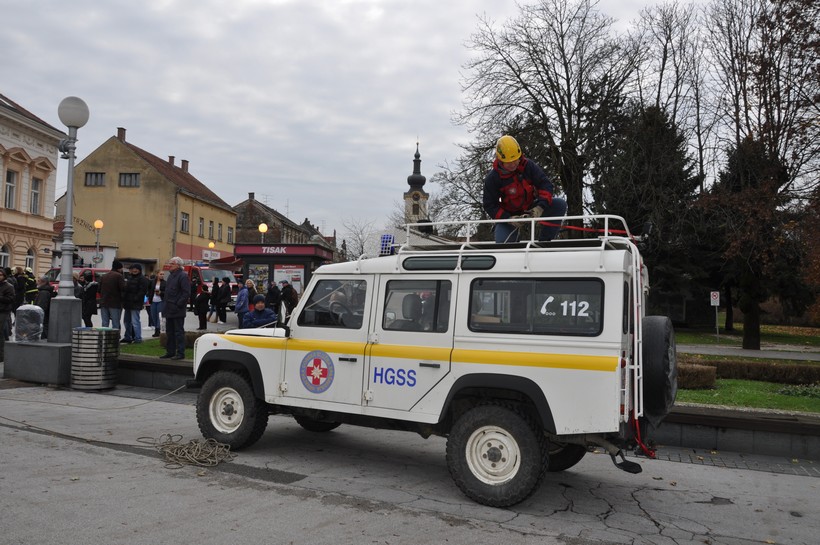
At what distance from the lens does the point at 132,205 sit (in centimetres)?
5206

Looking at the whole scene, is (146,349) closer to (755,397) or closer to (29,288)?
(29,288)

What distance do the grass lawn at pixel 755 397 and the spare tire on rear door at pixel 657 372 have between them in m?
4.23

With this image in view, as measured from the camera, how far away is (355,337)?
607 cm

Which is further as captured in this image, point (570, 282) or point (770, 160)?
point (770, 160)

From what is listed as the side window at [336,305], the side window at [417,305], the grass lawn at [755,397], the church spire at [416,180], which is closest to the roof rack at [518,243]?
the side window at [417,305]

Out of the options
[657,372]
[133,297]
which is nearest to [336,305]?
[657,372]

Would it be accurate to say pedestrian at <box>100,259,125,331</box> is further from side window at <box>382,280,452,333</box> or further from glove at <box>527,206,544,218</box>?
glove at <box>527,206,544,218</box>

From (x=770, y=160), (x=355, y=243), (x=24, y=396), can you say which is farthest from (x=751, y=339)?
(x=355, y=243)

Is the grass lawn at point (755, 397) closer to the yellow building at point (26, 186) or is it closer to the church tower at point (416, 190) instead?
the yellow building at point (26, 186)

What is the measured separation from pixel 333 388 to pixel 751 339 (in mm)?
24165

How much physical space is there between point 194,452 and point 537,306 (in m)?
3.71

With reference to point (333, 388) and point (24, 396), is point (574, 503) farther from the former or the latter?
point (24, 396)

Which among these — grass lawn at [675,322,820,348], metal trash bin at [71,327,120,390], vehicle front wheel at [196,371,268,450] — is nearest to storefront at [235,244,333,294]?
metal trash bin at [71,327,120,390]

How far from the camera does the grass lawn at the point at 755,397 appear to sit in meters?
8.80
